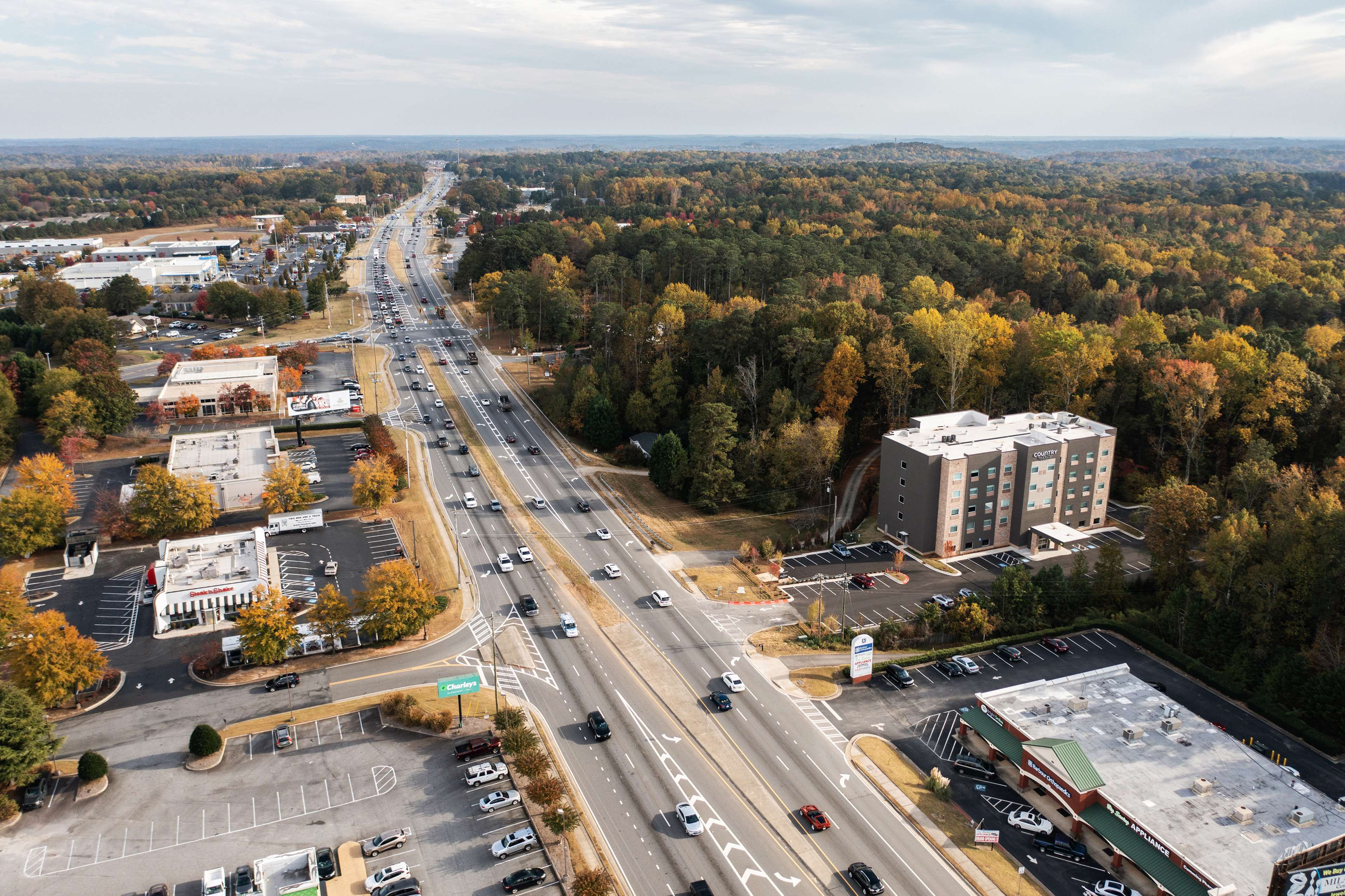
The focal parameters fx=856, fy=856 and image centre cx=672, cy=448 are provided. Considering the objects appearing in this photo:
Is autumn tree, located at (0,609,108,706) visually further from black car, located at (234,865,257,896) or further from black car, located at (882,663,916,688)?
black car, located at (882,663,916,688)

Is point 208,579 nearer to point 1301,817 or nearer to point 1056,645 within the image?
point 1056,645

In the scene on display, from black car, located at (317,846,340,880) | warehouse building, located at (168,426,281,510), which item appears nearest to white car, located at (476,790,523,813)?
black car, located at (317,846,340,880)

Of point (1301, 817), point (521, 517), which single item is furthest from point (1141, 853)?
point (521, 517)

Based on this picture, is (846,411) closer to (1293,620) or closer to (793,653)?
(793,653)

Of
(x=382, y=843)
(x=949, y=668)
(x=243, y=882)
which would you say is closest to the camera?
(x=243, y=882)

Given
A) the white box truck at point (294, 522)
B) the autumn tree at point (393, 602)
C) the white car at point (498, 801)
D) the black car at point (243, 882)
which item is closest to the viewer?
the black car at point (243, 882)

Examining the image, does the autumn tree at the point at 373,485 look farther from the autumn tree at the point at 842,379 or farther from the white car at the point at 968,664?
the white car at the point at 968,664

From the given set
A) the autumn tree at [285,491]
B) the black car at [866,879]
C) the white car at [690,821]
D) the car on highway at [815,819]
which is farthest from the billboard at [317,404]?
the black car at [866,879]

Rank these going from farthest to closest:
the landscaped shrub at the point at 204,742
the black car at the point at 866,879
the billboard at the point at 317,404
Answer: the billboard at the point at 317,404, the landscaped shrub at the point at 204,742, the black car at the point at 866,879
